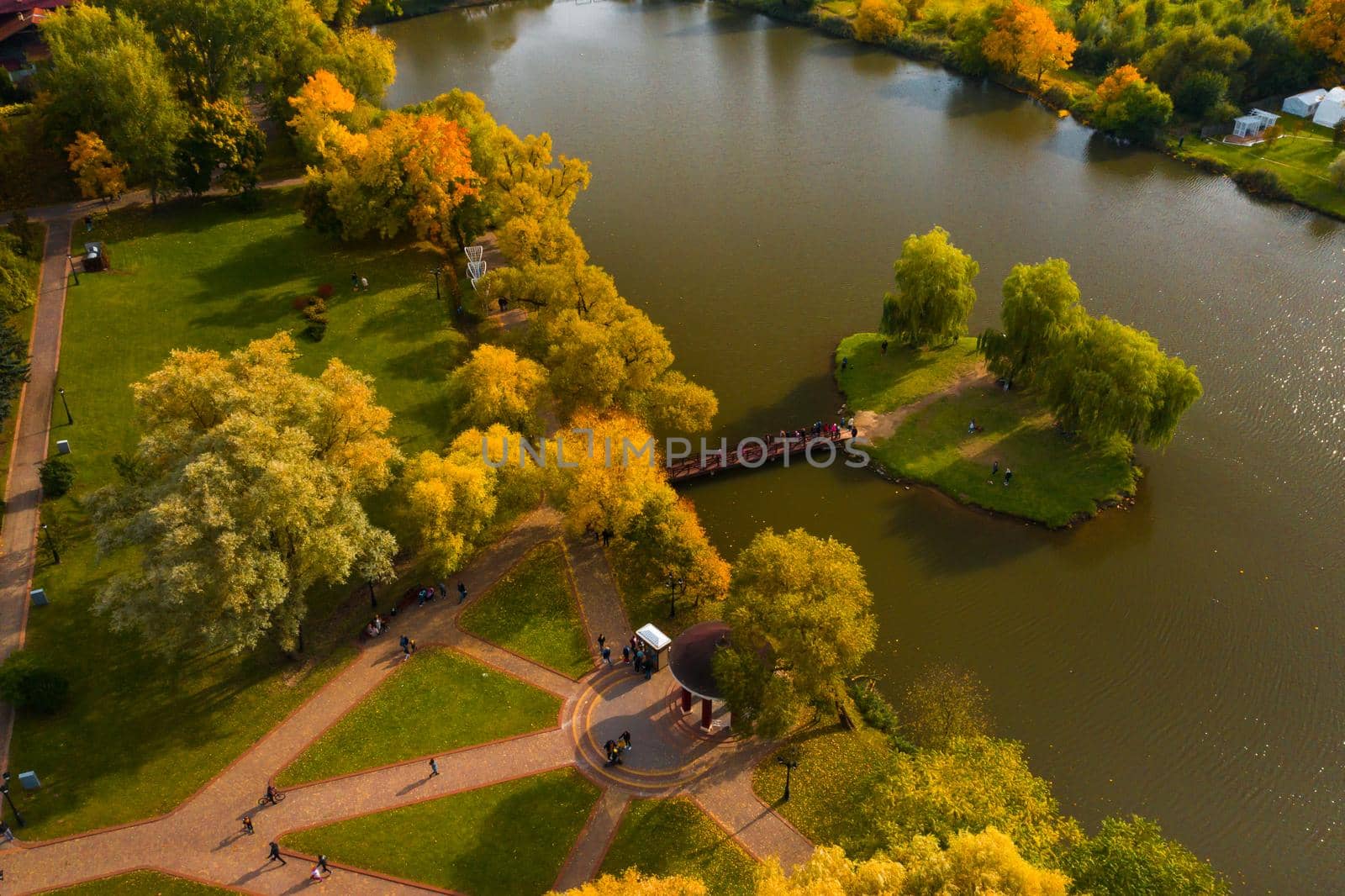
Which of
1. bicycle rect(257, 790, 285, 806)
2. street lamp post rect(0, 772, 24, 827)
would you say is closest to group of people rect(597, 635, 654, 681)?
bicycle rect(257, 790, 285, 806)

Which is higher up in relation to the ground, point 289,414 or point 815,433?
point 289,414

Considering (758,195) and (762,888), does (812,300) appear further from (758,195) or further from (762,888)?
(762,888)

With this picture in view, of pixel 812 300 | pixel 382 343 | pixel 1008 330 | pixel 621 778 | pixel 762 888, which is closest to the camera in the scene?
pixel 762 888

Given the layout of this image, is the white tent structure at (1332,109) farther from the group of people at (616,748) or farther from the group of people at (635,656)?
the group of people at (616,748)

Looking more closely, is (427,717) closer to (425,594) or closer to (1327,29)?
(425,594)

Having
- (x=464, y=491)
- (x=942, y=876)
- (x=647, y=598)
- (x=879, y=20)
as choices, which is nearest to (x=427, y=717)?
(x=464, y=491)

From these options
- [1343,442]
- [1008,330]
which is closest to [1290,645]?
[1343,442]
